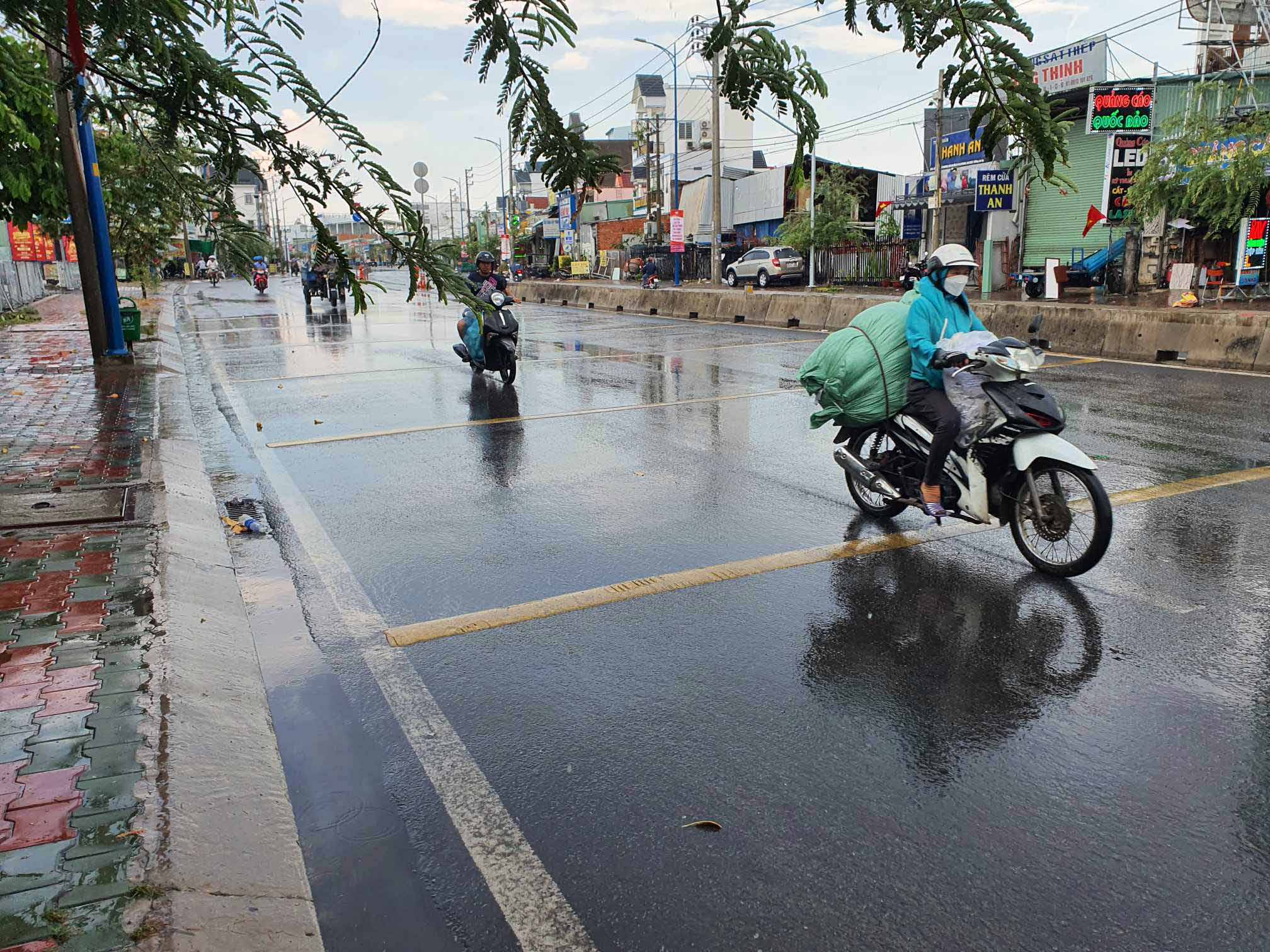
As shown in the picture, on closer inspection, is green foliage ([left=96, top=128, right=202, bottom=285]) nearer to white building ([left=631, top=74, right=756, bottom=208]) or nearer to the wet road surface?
the wet road surface

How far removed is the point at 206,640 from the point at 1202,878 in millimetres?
3969

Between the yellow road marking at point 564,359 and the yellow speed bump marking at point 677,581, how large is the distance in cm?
1042

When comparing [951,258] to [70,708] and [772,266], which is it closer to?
[70,708]

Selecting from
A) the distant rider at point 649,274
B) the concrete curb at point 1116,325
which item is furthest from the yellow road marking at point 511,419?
the distant rider at point 649,274

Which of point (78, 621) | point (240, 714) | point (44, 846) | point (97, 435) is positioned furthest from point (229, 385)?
point (44, 846)

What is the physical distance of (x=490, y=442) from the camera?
9930 mm

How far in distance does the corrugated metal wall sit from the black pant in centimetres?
2308

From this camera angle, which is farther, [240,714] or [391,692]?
[391,692]

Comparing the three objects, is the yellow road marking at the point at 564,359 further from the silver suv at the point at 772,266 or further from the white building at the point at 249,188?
the silver suv at the point at 772,266

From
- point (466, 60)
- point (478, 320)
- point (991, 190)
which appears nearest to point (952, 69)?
point (466, 60)

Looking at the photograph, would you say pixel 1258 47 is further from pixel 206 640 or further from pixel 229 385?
pixel 206 640

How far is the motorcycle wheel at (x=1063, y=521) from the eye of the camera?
17.6 ft

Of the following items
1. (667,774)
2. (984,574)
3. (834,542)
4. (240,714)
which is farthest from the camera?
(834,542)

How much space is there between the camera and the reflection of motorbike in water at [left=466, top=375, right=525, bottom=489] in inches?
345
